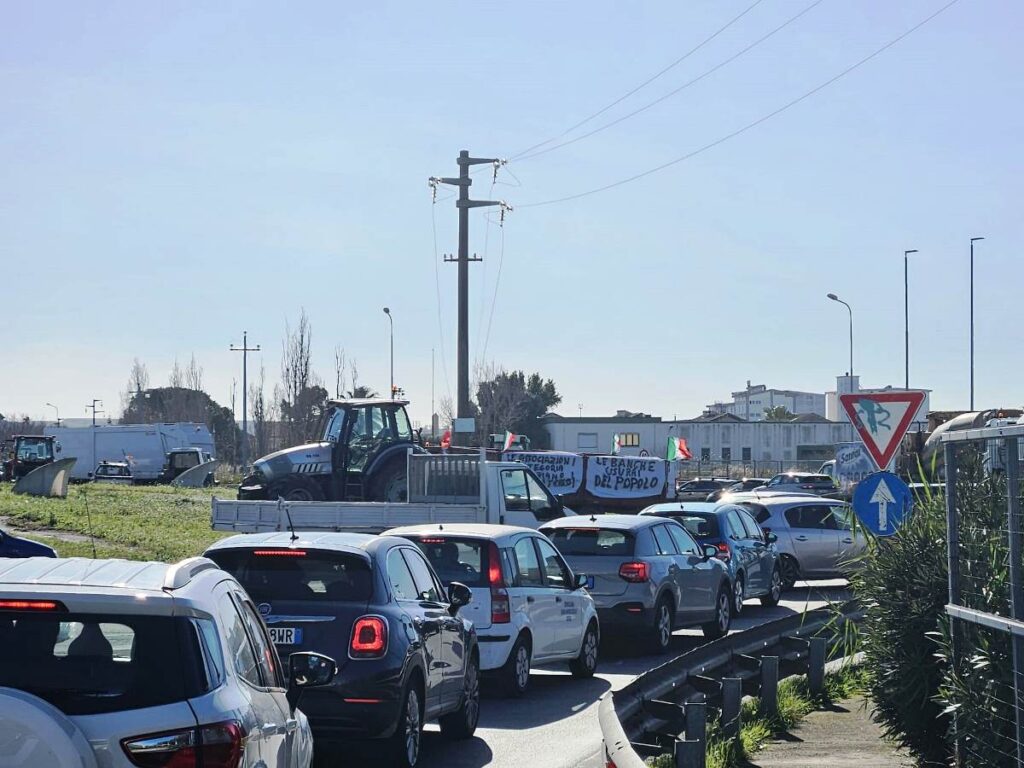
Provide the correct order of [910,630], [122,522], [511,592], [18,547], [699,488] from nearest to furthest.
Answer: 1. [910,630]
2. [511,592]
3. [18,547]
4. [122,522]
5. [699,488]

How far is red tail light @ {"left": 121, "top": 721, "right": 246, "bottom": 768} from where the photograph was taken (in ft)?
14.8

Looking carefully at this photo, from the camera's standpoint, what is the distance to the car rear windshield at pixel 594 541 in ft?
57.1

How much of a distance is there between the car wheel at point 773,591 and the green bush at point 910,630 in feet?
44.9

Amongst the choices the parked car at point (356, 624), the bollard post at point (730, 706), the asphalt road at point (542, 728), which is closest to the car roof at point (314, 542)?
the parked car at point (356, 624)

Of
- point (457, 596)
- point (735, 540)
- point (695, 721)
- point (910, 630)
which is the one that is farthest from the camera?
point (735, 540)

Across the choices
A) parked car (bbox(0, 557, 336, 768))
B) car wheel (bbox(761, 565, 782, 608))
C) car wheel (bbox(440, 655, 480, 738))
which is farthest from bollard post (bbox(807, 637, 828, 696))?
car wheel (bbox(761, 565, 782, 608))

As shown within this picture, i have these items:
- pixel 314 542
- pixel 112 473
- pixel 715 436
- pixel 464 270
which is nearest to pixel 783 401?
pixel 715 436

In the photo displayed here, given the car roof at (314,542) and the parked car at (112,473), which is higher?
the car roof at (314,542)

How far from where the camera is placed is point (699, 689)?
38.3 ft

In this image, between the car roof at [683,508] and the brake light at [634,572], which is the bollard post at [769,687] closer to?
the brake light at [634,572]

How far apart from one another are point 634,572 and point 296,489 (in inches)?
618

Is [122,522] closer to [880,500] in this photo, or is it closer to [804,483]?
[880,500]

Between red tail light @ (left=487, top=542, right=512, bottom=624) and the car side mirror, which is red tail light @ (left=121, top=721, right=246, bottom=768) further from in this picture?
red tail light @ (left=487, top=542, right=512, bottom=624)

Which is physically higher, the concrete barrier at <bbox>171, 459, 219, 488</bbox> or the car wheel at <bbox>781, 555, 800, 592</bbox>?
the concrete barrier at <bbox>171, 459, 219, 488</bbox>
